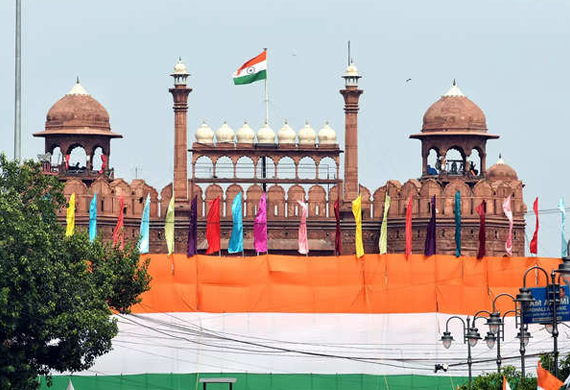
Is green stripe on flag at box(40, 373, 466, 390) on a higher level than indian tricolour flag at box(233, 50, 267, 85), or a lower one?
lower

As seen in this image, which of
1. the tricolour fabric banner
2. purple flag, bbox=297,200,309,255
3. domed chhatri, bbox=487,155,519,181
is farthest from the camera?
domed chhatri, bbox=487,155,519,181

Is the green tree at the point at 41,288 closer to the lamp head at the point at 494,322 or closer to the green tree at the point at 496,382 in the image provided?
the green tree at the point at 496,382

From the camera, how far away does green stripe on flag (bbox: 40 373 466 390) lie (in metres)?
73.6

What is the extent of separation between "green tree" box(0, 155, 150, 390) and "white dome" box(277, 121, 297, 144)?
112ft

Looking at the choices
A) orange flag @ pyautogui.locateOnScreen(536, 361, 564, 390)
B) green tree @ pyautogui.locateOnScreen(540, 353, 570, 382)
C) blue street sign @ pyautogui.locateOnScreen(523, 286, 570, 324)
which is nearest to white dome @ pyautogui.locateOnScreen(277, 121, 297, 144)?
green tree @ pyautogui.locateOnScreen(540, 353, 570, 382)

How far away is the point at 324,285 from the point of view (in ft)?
255

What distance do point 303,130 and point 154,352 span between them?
30024 mm

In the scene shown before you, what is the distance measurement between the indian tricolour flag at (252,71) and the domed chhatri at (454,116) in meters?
8.80

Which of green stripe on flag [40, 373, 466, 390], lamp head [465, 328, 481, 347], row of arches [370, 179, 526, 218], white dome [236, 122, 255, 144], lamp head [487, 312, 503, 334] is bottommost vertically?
green stripe on flag [40, 373, 466, 390]

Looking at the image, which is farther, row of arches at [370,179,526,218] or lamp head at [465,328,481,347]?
row of arches at [370,179,526,218]

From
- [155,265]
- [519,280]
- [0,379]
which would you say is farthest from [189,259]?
[0,379]

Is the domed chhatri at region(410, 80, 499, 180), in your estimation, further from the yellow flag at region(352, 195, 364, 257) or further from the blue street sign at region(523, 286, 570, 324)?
the blue street sign at region(523, 286, 570, 324)

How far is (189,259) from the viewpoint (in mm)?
78375

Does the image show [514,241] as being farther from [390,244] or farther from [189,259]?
[189,259]
